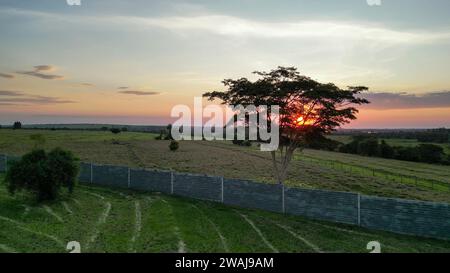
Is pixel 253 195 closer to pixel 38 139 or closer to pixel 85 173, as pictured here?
pixel 85 173

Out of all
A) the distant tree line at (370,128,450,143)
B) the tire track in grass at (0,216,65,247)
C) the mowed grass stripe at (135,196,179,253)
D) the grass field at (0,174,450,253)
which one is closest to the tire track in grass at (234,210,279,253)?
the grass field at (0,174,450,253)

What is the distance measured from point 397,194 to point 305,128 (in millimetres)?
13206

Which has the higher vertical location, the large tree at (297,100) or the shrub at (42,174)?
the large tree at (297,100)

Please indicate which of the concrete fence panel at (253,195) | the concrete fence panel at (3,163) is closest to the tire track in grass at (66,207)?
the concrete fence panel at (253,195)

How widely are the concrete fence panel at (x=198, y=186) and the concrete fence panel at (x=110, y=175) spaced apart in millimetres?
4519

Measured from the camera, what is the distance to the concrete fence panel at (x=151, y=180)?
77.2ft

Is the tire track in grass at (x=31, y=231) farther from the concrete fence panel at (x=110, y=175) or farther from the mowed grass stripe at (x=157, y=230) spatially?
the concrete fence panel at (x=110, y=175)

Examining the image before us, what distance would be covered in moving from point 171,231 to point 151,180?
967cm

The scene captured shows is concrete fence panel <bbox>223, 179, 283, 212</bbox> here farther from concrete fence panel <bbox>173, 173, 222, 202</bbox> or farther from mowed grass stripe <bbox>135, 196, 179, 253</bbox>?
mowed grass stripe <bbox>135, 196, 179, 253</bbox>

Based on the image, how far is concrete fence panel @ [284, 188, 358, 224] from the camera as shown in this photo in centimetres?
1664

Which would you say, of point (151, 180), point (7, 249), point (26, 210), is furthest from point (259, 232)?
point (151, 180)
